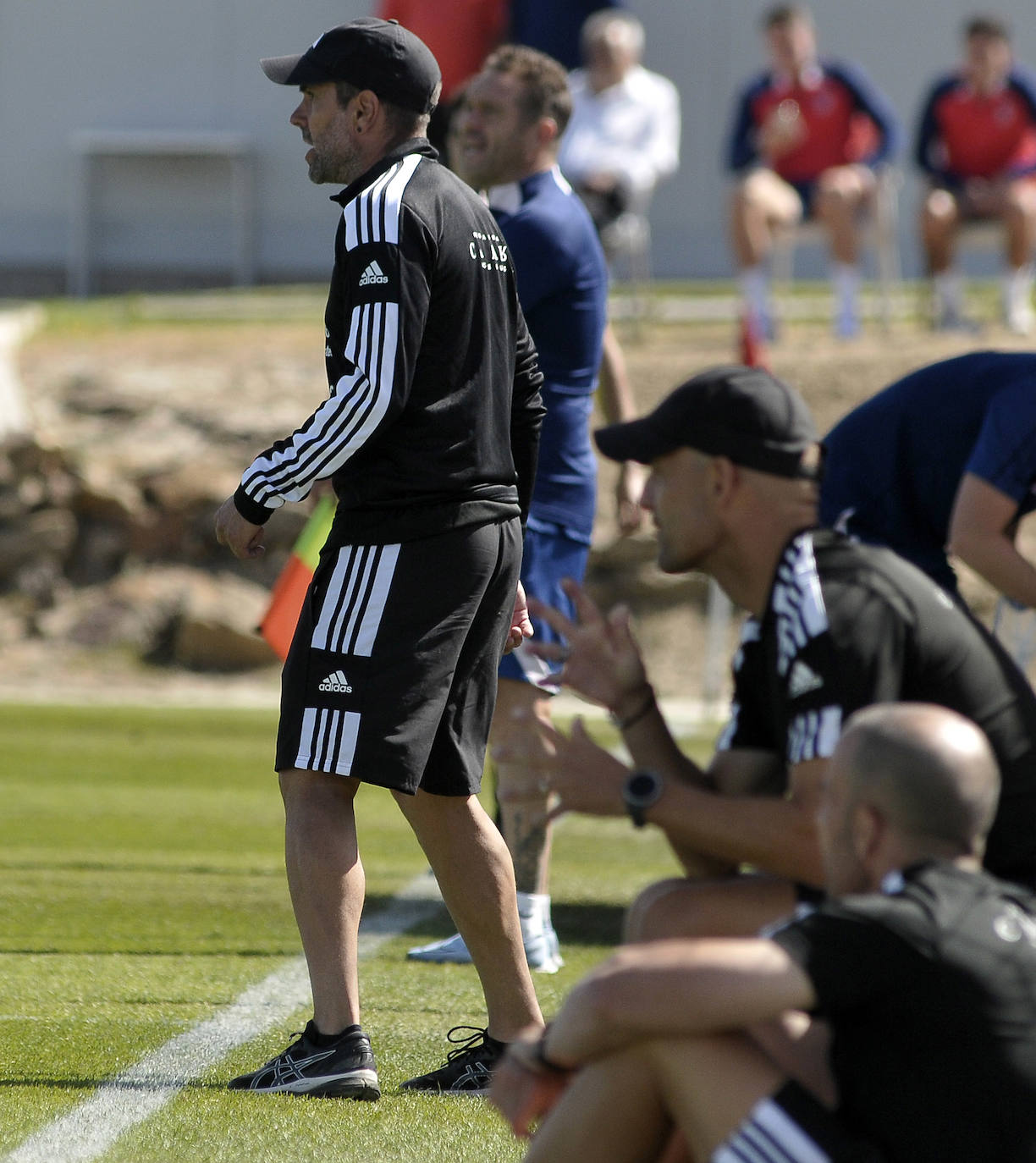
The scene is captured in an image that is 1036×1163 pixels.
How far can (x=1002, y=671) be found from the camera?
3195mm

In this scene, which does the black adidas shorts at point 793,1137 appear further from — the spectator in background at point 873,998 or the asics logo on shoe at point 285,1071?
the asics logo on shoe at point 285,1071

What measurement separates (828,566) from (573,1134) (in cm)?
94

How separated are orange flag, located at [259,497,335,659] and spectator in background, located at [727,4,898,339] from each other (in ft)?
23.1

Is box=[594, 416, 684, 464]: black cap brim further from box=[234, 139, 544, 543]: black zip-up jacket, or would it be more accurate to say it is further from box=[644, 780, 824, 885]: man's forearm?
box=[234, 139, 544, 543]: black zip-up jacket

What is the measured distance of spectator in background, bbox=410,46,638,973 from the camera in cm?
577

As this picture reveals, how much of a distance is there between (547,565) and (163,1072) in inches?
80.5

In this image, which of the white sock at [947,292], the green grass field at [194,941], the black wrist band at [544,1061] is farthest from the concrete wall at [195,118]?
the black wrist band at [544,1061]

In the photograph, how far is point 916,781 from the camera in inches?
105

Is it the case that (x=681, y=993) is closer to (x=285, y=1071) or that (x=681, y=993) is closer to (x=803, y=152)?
(x=285, y=1071)

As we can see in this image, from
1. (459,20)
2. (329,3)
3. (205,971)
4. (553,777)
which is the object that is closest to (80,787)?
(205,971)

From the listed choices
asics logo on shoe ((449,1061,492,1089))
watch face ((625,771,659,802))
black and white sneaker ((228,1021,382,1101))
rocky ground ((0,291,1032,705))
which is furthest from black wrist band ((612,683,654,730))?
rocky ground ((0,291,1032,705))

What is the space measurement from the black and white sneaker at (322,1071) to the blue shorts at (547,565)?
1.71 m

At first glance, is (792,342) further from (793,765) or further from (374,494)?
(793,765)

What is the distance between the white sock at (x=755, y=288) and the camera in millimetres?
13977
